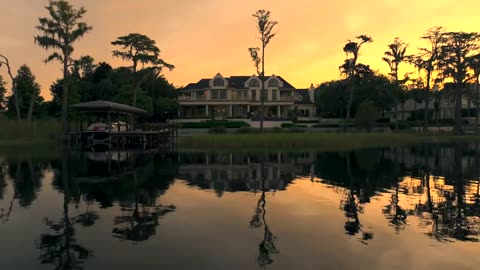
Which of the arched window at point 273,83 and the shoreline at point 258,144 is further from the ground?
the arched window at point 273,83

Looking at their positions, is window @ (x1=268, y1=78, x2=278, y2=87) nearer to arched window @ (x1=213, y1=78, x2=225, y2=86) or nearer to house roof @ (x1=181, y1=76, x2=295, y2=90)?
house roof @ (x1=181, y1=76, x2=295, y2=90)

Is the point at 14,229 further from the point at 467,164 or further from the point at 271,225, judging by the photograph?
the point at 467,164

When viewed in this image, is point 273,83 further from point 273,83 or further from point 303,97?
point 303,97

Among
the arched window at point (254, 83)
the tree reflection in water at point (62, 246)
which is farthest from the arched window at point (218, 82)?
the tree reflection in water at point (62, 246)

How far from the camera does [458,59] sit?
198 ft

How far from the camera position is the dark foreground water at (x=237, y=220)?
25.8ft

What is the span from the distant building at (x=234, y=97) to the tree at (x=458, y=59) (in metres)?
27.5

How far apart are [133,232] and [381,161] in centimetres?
2032

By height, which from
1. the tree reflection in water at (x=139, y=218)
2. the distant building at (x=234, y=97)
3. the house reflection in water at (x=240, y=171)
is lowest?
the house reflection in water at (x=240, y=171)

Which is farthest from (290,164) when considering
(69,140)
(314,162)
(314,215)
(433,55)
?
(433,55)

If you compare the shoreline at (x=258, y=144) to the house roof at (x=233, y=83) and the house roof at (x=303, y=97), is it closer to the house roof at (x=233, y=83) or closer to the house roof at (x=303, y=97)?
the house roof at (x=233, y=83)

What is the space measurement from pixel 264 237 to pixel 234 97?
69349 mm

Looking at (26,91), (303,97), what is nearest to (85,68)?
(26,91)

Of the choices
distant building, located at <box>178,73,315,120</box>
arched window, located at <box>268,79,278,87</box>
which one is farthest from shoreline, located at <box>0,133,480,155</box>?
arched window, located at <box>268,79,278,87</box>
